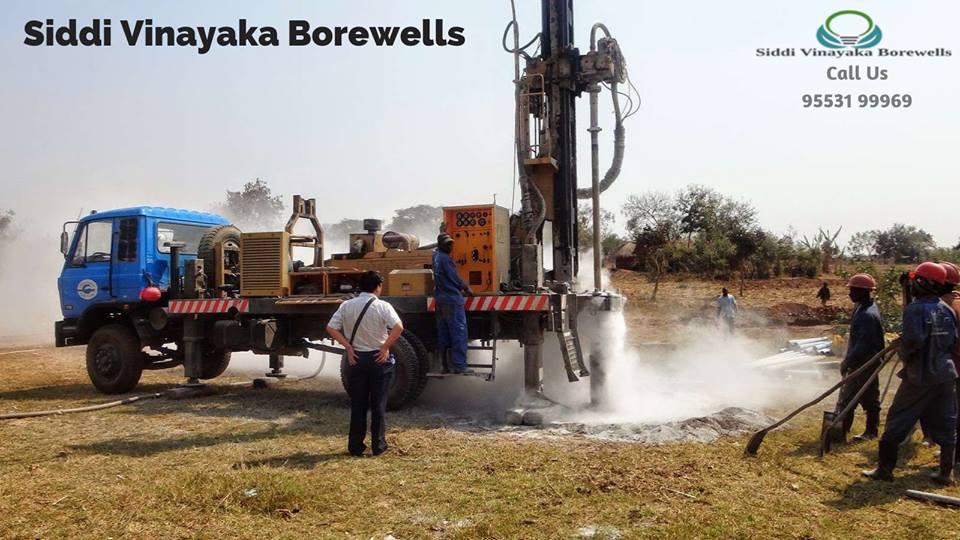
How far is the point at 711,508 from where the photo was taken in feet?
16.0

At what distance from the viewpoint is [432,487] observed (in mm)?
5461

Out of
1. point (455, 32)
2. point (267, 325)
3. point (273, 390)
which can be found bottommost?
point (273, 390)

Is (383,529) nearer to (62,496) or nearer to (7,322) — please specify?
(62,496)

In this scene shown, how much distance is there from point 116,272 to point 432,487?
25.9ft

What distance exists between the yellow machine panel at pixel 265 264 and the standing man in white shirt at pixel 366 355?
3.96 metres

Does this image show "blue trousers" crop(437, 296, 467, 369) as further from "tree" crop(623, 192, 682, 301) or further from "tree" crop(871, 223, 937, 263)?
"tree" crop(871, 223, 937, 263)

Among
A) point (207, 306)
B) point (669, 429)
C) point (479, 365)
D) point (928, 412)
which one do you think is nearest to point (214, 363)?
point (207, 306)

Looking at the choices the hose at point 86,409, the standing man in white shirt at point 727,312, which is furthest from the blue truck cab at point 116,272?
the standing man in white shirt at point 727,312

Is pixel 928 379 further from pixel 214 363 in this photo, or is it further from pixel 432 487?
pixel 214 363

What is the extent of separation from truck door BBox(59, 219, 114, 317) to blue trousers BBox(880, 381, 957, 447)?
10.6 meters

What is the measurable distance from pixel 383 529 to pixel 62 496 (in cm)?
254

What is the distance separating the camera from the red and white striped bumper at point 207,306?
33.7 feet

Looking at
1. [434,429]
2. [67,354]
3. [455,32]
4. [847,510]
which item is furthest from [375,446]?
[67,354]

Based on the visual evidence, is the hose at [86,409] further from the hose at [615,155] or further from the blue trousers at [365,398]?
the hose at [615,155]
